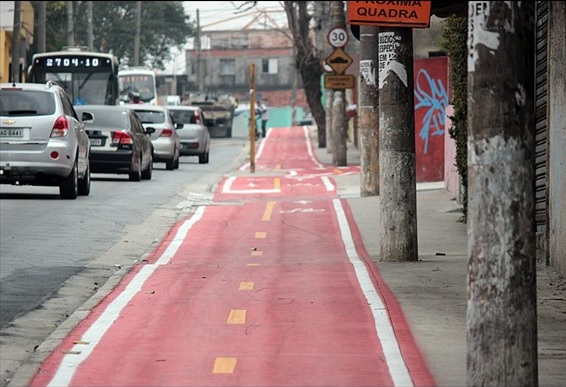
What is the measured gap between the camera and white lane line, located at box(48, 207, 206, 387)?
9.59 m

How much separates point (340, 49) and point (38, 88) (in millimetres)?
13213

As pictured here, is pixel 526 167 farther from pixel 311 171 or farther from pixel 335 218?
pixel 311 171

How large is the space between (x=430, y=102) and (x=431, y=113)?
0.70 ft

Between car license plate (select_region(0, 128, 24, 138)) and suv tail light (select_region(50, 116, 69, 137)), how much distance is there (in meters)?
0.48

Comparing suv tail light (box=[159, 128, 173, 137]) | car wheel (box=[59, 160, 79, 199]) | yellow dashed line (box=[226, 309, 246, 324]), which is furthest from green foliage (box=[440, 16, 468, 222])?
suv tail light (box=[159, 128, 173, 137])

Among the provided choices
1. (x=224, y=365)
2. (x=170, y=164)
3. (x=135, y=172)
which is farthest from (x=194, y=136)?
(x=224, y=365)

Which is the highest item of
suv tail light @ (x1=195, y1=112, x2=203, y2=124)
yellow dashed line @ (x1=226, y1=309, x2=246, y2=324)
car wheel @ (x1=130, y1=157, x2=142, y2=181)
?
suv tail light @ (x1=195, y1=112, x2=203, y2=124)

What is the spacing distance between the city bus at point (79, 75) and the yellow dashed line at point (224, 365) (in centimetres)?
3378

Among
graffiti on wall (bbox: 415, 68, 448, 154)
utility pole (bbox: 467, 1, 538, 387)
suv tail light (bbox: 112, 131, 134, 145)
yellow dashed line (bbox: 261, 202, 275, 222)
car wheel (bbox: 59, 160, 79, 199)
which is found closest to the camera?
utility pole (bbox: 467, 1, 538, 387)

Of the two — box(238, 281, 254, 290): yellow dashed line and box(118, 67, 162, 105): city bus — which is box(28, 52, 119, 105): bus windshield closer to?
box(118, 67, 162, 105): city bus

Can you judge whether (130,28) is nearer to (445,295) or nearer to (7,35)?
(7,35)

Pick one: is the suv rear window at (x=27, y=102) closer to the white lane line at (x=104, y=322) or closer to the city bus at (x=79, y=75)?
the white lane line at (x=104, y=322)

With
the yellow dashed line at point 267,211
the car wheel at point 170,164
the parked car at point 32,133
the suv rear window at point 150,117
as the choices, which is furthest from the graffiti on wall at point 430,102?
the suv rear window at point 150,117

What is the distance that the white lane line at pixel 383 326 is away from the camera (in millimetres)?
9562
